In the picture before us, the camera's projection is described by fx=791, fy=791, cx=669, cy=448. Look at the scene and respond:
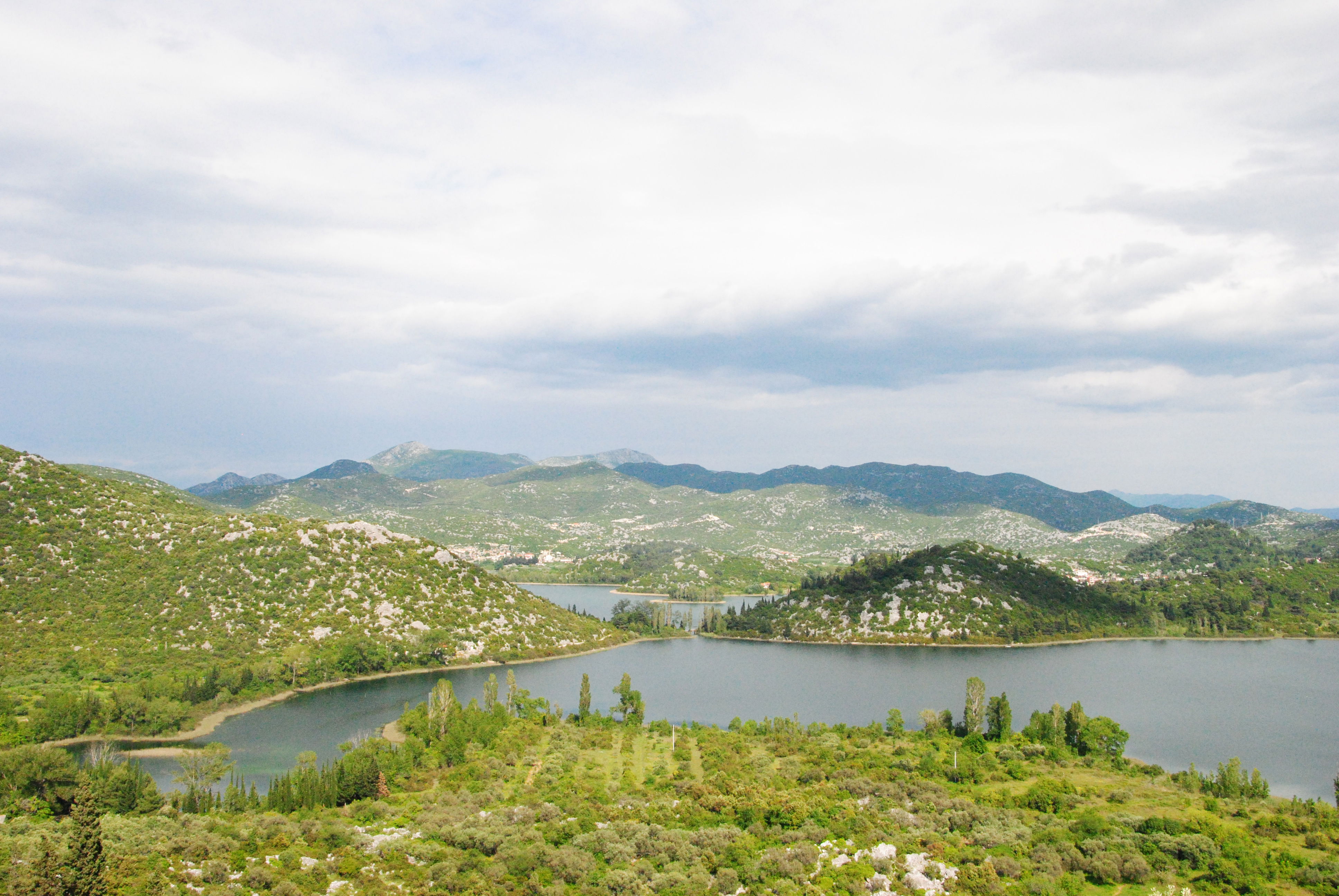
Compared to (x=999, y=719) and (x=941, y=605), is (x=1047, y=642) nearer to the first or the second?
(x=941, y=605)

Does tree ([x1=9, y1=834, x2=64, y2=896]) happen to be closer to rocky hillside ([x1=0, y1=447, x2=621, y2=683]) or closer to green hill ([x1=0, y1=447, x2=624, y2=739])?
green hill ([x1=0, y1=447, x2=624, y2=739])

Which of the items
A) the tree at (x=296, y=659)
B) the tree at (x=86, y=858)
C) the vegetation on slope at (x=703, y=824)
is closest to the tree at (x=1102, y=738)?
the vegetation on slope at (x=703, y=824)

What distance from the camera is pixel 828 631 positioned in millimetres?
159500

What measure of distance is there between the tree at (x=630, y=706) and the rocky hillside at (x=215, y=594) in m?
42.0

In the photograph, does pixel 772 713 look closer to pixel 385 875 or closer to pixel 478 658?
pixel 478 658

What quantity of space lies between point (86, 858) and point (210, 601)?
288 feet

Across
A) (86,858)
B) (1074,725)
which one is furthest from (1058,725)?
(86,858)

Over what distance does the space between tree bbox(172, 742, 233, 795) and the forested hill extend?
373 feet

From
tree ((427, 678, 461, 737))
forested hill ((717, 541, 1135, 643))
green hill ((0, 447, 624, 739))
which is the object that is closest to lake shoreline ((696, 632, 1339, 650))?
forested hill ((717, 541, 1135, 643))

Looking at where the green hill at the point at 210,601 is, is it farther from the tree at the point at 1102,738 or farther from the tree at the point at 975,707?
the tree at the point at 1102,738

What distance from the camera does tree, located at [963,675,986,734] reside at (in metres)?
79.5

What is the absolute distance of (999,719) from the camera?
259 ft

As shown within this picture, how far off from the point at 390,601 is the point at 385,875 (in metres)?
94.6

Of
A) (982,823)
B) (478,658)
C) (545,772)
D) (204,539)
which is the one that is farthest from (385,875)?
(204,539)
